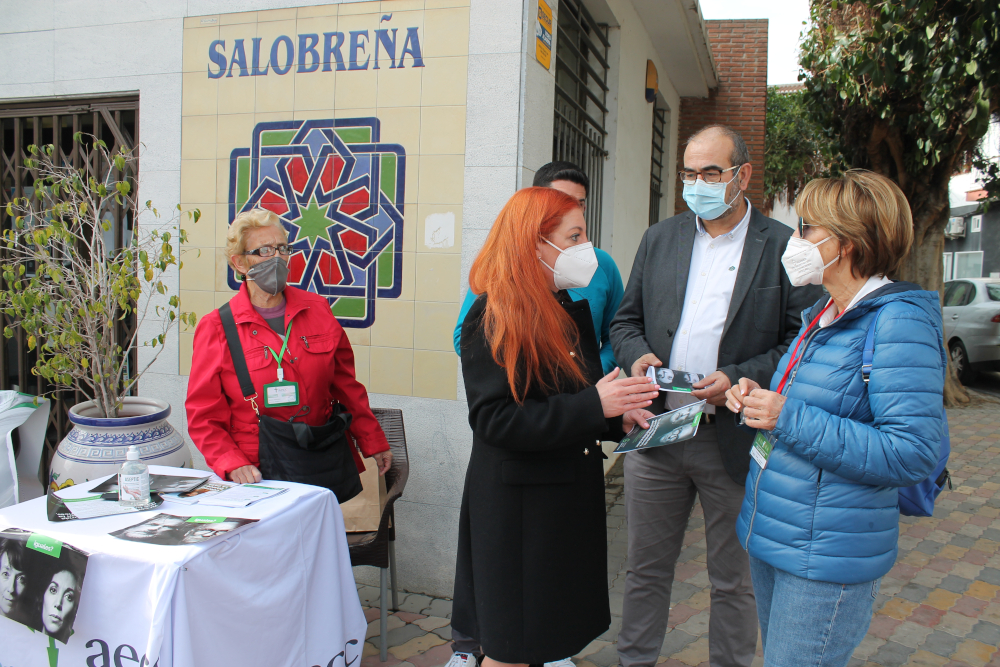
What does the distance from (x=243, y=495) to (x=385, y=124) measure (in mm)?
2158

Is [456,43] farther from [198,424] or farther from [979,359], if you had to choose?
[979,359]

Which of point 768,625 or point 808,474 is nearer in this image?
point 808,474

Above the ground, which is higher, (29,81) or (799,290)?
(29,81)

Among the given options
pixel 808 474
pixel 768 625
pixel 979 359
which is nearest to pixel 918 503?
pixel 808 474

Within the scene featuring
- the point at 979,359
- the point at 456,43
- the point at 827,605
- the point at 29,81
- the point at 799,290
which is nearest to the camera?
the point at 827,605

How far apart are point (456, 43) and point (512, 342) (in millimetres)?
2246

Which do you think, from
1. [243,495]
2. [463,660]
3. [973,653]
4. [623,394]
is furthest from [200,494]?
[973,653]

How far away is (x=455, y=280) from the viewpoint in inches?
137

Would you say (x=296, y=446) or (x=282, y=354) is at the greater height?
(x=282, y=354)

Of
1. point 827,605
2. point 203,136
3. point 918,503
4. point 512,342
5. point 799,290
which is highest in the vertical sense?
point 203,136

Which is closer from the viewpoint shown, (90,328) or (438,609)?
(90,328)

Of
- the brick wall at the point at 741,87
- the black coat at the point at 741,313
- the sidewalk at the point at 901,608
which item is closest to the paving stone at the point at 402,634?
the sidewalk at the point at 901,608

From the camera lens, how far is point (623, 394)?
184 cm

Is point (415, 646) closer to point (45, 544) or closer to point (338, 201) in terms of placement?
point (45, 544)
